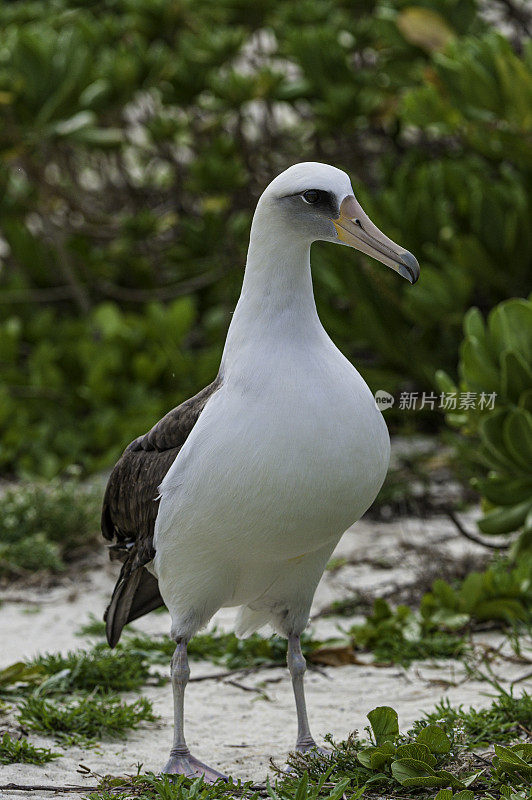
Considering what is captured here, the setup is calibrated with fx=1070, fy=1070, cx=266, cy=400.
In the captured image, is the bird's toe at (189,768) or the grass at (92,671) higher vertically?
the bird's toe at (189,768)

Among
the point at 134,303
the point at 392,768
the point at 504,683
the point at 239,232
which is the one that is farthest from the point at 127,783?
the point at 134,303

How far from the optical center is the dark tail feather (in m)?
3.53

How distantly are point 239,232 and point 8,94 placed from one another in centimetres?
190

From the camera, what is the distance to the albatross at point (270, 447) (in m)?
2.78

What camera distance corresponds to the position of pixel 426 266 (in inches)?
272

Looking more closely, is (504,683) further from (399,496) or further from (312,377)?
(399,496)

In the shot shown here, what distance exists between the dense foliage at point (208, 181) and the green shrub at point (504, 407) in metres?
1.63

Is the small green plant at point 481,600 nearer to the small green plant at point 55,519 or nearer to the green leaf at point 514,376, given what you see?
the green leaf at point 514,376

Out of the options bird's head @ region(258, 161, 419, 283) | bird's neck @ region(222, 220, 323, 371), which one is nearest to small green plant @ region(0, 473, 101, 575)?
bird's neck @ region(222, 220, 323, 371)

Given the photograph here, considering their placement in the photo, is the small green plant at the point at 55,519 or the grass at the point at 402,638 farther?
the small green plant at the point at 55,519

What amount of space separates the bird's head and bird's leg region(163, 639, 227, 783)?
4.23 feet

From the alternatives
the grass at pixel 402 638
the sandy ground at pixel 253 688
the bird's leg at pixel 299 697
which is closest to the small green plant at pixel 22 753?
the sandy ground at pixel 253 688

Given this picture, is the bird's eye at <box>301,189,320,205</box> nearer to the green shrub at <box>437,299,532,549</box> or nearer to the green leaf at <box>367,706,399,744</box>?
the green leaf at <box>367,706,399,744</box>

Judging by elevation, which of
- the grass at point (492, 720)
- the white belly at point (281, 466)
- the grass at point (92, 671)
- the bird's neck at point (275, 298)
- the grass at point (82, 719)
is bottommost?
the grass at point (92, 671)
